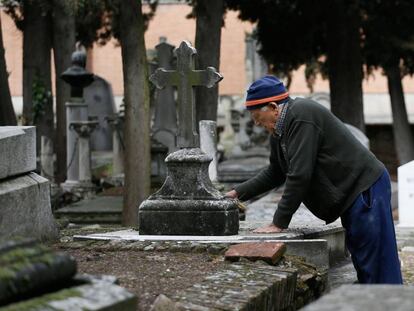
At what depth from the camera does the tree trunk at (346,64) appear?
70.2 ft

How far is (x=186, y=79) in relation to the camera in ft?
25.7

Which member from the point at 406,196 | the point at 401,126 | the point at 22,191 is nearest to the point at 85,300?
the point at 22,191

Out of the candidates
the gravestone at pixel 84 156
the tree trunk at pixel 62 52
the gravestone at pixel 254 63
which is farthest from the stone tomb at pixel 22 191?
the gravestone at pixel 254 63

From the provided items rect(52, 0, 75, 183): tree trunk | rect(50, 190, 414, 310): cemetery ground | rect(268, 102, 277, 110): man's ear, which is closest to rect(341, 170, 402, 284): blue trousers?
rect(50, 190, 414, 310): cemetery ground

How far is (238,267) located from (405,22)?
16558mm

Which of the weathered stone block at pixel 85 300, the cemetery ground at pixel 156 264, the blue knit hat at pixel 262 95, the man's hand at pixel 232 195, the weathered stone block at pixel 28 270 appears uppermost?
the blue knit hat at pixel 262 95

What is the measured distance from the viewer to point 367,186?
5.87 meters

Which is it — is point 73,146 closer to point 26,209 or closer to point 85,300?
point 26,209

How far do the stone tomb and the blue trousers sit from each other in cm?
191

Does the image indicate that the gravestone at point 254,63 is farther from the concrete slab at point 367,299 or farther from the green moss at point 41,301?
the concrete slab at point 367,299

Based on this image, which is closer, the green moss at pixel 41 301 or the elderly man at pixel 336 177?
the green moss at pixel 41 301

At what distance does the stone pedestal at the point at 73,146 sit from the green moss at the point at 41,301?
14837 millimetres

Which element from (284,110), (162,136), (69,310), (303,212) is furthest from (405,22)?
(69,310)

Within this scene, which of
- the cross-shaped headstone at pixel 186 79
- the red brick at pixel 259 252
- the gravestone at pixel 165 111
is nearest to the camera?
the red brick at pixel 259 252
